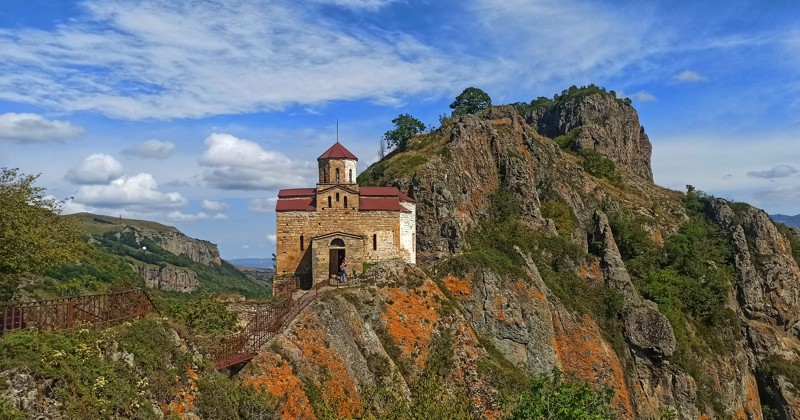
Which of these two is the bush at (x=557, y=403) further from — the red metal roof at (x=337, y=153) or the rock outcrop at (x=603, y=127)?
the rock outcrop at (x=603, y=127)

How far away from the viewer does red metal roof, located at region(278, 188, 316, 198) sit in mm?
50125

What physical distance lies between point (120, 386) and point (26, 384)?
8.50 feet

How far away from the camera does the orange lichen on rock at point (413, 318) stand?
4141 centimetres

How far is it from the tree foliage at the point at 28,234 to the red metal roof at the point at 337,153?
1841 centimetres

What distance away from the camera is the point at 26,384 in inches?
660

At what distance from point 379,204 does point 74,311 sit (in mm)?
29525

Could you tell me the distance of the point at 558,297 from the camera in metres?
57.8

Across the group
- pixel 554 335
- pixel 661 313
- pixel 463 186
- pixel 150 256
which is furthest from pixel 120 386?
pixel 150 256

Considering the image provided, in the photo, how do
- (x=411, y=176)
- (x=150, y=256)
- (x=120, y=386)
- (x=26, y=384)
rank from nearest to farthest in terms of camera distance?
(x=26, y=384) → (x=120, y=386) → (x=411, y=176) → (x=150, y=256)

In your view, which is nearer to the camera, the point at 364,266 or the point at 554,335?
the point at 364,266

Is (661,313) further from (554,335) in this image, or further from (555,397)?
(555,397)

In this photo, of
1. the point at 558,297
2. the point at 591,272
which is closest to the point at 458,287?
the point at 558,297

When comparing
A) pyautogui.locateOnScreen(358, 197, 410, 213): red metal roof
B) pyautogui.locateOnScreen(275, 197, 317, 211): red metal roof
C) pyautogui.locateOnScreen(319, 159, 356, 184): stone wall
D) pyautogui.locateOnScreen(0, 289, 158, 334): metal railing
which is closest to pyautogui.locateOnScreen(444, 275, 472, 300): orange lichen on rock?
pyautogui.locateOnScreen(358, 197, 410, 213): red metal roof

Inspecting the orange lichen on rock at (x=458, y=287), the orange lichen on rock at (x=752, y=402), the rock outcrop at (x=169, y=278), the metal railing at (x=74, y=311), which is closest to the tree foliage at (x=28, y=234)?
the metal railing at (x=74, y=311)
